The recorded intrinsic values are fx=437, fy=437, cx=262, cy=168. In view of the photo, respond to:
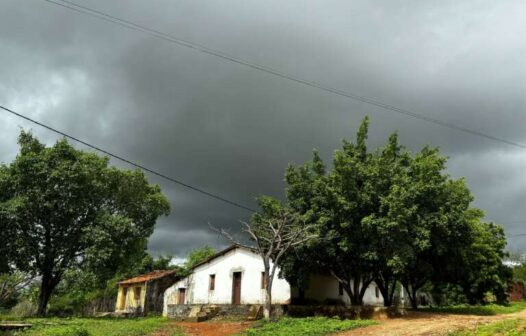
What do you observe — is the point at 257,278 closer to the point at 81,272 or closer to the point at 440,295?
the point at 81,272

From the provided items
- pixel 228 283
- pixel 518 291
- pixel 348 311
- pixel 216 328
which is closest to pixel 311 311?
pixel 348 311

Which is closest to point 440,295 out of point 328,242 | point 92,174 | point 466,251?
point 466,251

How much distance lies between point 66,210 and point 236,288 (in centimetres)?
1261

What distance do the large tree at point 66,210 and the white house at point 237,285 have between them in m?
5.02

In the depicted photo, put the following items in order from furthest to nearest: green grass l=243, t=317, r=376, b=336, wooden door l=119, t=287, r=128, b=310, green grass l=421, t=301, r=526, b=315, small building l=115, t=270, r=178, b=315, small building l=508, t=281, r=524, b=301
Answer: small building l=508, t=281, r=524, b=301, wooden door l=119, t=287, r=128, b=310, small building l=115, t=270, r=178, b=315, green grass l=421, t=301, r=526, b=315, green grass l=243, t=317, r=376, b=336

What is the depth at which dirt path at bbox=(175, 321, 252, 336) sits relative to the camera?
19.5 m

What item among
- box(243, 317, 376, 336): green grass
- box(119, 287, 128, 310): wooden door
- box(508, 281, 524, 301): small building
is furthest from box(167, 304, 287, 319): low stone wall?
box(508, 281, 524, 301): small building

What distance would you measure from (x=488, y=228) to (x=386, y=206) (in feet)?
70.9

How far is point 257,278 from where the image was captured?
28797mm

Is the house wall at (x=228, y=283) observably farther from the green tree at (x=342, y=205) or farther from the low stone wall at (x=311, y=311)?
the green tree at (x=342, y=205)

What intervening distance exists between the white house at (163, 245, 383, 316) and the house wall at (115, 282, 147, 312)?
4.11 metres

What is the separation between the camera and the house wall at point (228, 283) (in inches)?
1112

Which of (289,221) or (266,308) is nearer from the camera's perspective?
(266,308)

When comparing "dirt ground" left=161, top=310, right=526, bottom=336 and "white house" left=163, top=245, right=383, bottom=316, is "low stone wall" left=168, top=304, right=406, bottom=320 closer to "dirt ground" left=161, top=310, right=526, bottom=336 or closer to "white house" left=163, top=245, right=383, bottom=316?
"dirt ground" left=161, top=310, right=526, bottom=336
